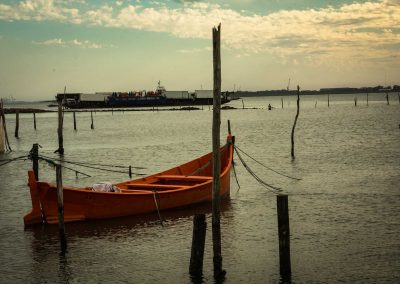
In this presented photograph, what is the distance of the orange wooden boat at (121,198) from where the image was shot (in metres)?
13.6

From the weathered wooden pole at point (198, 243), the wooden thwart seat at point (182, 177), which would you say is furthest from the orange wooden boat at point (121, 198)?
the weathered wooden pole at point (198, 243)

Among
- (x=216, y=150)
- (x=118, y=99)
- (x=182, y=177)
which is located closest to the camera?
(x=216, y=150)

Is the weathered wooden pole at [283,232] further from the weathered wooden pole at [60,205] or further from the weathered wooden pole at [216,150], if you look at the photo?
the weathered wooden pole at [60,205]

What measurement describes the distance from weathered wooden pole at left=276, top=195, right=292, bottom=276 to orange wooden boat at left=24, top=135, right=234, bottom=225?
5700 millimetres

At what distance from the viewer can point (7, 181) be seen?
76.1 feet

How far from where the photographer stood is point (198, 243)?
9516 mm

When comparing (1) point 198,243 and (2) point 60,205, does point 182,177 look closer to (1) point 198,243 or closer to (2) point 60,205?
(2) point 60,205

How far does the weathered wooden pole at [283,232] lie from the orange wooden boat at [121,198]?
18.7ft

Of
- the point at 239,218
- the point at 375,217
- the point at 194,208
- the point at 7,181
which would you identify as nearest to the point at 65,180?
the point at 7,181

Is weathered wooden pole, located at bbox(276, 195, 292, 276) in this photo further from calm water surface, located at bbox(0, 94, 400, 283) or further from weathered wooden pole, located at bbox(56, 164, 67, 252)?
weathered wooden pole, located at bbox(56, 164, 67, 252)

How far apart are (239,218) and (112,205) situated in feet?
12.9

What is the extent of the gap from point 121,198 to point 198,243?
552 cm

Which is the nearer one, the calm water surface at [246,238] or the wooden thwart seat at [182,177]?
the calm water surface at [246,238]

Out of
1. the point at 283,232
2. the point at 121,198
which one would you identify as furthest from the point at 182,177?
the point at 283,232
